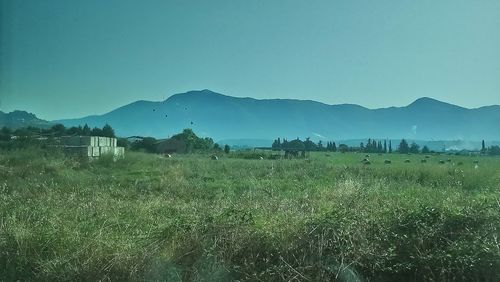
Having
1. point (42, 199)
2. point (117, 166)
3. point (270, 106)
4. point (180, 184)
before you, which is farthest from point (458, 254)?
point (270, 106)

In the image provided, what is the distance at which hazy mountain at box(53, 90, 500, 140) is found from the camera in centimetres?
1895

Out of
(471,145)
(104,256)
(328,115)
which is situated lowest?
(104,256)

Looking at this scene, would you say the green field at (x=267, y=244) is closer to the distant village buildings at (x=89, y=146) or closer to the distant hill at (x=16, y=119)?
the distant hill at (x=16, y=119)

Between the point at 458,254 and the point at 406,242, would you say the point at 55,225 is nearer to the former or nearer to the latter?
the point at 406,242

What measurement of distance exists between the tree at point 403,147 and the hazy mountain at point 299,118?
1.71 m

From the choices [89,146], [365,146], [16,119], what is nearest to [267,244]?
[16,119]

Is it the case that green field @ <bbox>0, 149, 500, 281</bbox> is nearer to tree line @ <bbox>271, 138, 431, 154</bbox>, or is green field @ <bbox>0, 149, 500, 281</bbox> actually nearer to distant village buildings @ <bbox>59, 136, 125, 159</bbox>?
distant village buildings @ <bbox>59, 136, 125, 159</bbox>

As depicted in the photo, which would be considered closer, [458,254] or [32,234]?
[458,254]

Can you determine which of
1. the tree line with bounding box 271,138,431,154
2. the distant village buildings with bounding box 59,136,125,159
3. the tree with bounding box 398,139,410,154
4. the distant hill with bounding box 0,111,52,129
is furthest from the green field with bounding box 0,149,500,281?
the tree with bounding box 398,139,410,154

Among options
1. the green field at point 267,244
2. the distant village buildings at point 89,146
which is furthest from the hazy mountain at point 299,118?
the green field at point 267,244

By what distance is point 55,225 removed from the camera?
6.50 m

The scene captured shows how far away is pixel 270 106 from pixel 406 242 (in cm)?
3486

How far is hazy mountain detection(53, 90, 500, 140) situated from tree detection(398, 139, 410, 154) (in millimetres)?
1707

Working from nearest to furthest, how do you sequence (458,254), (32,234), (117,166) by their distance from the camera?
(458,254)
(32,234)
(117,166)
